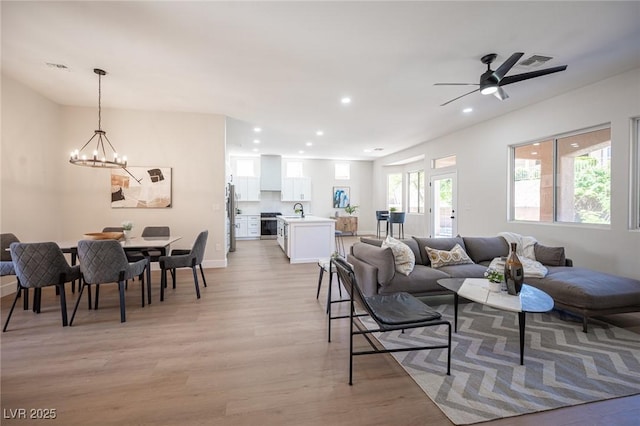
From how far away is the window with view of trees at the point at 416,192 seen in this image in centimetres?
920

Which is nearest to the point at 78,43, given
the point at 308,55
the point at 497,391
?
the point at 308,55

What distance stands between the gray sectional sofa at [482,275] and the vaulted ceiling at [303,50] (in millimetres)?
2252

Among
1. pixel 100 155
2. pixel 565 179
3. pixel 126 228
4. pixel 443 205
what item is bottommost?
pixel 126 228

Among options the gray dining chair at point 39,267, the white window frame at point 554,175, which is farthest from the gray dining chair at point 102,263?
the white window frame at point 554,175

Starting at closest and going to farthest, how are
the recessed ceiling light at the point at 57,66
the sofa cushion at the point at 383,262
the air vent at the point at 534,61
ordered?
the sofa cushion at the point at 383,262 < the air vent at the point at 534,61 < the recessed ceiling light at the point at 57,66

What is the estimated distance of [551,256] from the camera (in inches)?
148

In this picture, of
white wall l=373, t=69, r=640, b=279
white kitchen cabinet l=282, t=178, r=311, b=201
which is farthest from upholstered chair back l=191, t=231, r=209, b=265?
white kitchen cabinet l=282, t=178, r=311, b=201

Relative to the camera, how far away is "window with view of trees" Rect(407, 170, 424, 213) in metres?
9.20

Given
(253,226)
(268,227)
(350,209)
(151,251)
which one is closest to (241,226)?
(253,226)

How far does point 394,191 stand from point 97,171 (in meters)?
8.73

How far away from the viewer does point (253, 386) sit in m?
1.95

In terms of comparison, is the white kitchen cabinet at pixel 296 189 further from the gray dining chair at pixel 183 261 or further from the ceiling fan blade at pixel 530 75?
the ceiling fan blade at pixel 530 75

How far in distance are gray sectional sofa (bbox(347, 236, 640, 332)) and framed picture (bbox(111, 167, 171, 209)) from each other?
3.82 meters

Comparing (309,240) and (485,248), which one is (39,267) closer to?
(309,240)
